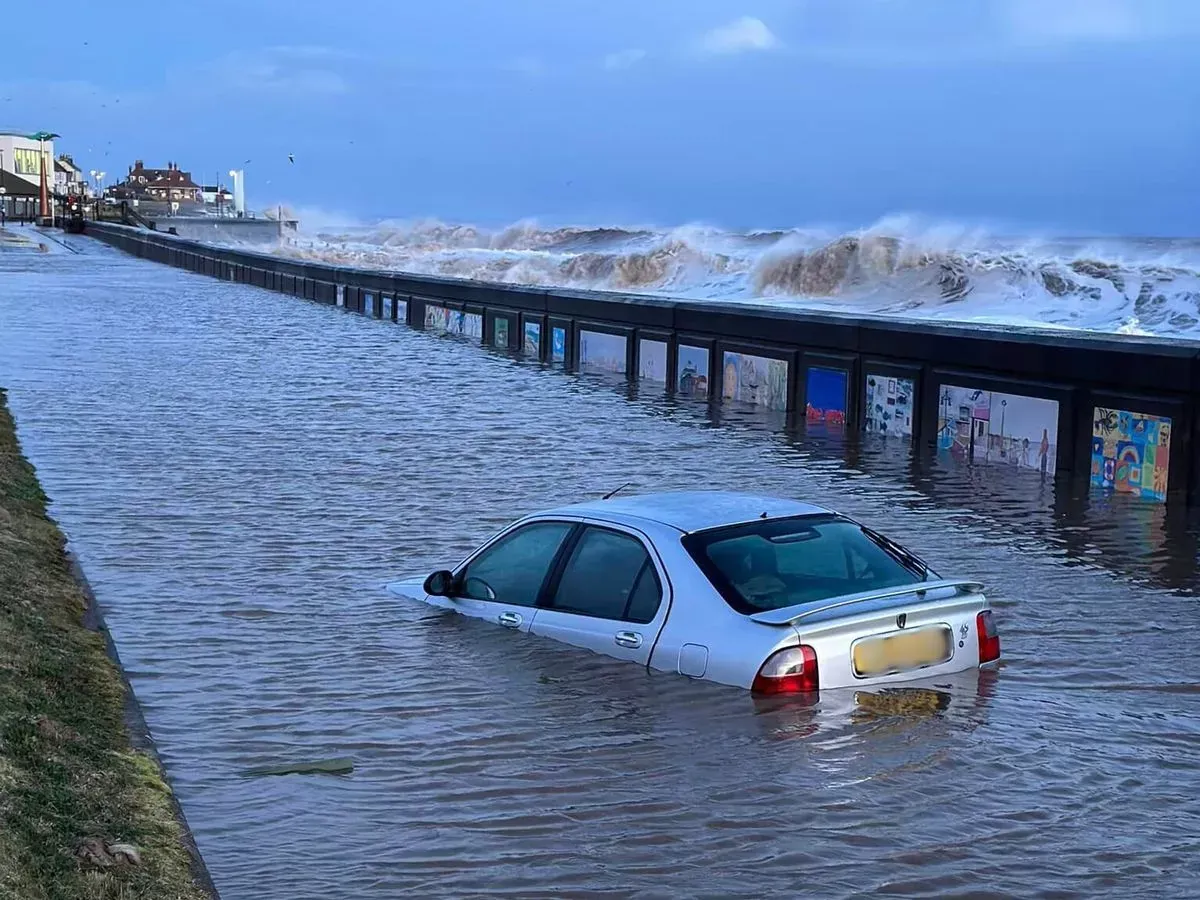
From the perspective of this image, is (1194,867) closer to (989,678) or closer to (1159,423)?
(989,678)

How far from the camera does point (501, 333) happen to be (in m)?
33.6

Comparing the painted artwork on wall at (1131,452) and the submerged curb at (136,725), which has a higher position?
the painted artwork on wall at (1131,452)

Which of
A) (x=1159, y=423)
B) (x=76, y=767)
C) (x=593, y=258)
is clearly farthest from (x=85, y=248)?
(x=76, y=767)

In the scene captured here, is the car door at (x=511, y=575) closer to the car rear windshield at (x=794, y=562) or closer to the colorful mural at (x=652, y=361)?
the car rear windshield at (x=794, y=562)

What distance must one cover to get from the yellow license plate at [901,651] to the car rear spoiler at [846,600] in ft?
0.69

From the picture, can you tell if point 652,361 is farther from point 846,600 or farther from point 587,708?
point 846,600

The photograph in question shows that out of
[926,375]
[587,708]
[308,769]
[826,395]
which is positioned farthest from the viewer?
[826,395]

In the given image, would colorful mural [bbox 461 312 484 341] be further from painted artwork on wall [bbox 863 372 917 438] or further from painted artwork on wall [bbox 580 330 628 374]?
painted artwork on wall [bbox 863 372 917 438]

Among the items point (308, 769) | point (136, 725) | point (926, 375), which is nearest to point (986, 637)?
point (308, 769)

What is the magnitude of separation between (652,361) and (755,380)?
3963 mm

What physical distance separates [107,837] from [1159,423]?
1139 centimetres

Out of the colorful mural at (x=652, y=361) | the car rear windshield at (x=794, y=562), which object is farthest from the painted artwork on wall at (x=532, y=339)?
the car rear windshield at (x=794, y=562)

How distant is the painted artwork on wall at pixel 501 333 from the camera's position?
3331 cm

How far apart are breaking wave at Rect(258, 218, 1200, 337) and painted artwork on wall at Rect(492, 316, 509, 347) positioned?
1012 centimetres
